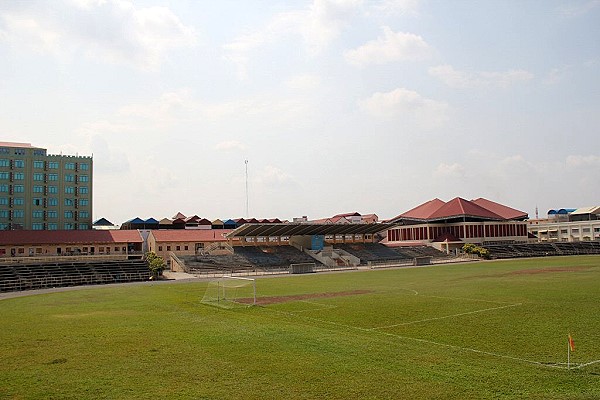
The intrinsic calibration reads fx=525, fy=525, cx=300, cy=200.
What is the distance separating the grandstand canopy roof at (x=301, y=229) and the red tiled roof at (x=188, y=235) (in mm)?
4555

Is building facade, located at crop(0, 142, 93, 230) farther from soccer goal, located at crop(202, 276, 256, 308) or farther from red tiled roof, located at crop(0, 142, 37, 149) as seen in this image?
soccer goal, located at crop(202, 276, 256, 308)

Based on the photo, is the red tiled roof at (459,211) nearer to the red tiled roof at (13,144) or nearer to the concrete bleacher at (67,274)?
the concrete bleacher at (67,274)

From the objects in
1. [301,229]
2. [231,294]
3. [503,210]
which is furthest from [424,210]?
[231,294]

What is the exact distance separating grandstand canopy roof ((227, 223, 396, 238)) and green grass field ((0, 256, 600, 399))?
167 feet

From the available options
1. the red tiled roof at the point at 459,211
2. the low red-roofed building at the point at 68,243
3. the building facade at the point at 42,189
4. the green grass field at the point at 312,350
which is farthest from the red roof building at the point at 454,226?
the green grass field at the point at 312,350

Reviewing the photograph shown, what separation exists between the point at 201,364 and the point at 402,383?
6.55m

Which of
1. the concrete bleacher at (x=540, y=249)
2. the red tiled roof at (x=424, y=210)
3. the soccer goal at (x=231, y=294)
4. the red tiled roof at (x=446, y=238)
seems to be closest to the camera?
the soccer goal at (x=231, y=294)

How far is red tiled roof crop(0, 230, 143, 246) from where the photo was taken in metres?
76.9

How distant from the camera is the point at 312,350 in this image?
737 inches

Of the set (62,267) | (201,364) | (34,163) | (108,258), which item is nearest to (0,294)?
(62,267)

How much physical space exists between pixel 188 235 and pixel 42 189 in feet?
105

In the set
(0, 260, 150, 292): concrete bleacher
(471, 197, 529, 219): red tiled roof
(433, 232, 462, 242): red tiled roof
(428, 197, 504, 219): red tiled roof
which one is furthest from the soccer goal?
(471, 197, 529, 219): red tiled roof

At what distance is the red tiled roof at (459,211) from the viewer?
11675 centimetres

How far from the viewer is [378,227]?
101m
